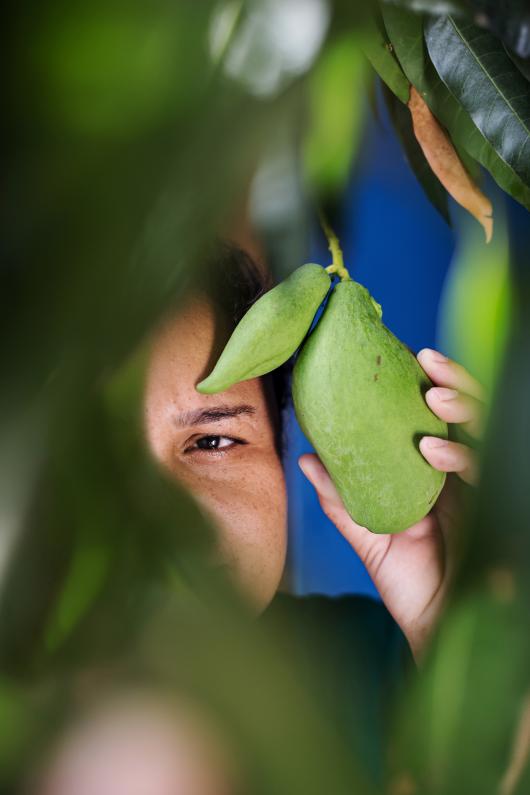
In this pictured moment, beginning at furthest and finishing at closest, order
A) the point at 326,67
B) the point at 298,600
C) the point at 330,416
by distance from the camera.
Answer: the point at 298,600
the point at 330,416
the point at 326,67

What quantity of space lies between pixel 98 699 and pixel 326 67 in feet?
0.76

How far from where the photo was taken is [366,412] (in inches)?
16.0

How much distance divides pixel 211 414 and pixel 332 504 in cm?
13

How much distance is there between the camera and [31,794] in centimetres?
10

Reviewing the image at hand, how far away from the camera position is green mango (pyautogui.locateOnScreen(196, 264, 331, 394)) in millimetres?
389

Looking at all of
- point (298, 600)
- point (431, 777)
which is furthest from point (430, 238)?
point (431, 777)

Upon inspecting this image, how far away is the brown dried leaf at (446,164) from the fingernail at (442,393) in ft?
0.33

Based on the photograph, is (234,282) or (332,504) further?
(332,504)

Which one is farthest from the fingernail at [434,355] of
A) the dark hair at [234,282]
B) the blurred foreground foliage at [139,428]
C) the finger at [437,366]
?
the blurred foreground foliage at [139,428]

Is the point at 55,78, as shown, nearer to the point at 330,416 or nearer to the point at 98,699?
the point at 98,699

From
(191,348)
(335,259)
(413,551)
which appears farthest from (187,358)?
(413,551)

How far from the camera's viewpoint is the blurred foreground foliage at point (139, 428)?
0.08 metres

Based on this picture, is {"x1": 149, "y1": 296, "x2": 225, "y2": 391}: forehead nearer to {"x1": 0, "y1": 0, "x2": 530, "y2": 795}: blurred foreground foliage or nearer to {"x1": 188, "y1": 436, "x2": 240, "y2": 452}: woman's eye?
{"x1": 188, "y1": 436, "x2": 240, "y2": 452}: woman's eye

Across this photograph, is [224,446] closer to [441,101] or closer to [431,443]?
[431,443]
